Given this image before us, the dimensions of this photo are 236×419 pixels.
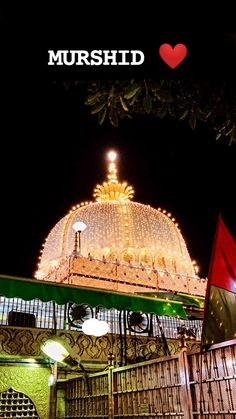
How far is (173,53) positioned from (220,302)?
2332 mm

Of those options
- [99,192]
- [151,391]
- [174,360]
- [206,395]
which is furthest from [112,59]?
[99,192]

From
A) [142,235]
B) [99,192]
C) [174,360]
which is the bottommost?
[174,360]

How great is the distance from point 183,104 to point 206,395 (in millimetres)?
3774

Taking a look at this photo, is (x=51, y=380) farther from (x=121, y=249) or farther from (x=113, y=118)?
(x=121, y=249)

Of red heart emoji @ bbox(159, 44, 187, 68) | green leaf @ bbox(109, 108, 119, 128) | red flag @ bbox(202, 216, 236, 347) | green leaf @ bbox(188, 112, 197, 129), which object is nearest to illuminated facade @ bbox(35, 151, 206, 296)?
red flag @ bbox(202, 216, 236, 347)

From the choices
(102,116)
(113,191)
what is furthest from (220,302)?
(113,191)

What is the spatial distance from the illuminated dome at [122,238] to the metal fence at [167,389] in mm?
8626

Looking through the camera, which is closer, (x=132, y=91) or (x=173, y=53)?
(x=173, y=53)

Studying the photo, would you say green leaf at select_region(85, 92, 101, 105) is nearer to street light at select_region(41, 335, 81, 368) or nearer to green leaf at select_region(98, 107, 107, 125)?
green leaf at select_region(98, 107, 107, 125)

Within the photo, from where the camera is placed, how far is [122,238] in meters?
17.7

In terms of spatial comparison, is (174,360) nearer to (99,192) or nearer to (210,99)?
(210,99)

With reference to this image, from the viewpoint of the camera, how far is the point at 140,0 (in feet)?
8.20

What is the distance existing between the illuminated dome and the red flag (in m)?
12.5

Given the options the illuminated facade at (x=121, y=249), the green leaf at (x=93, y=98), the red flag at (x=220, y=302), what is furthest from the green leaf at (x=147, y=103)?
the illuminated facade at (x=121, y=249)
